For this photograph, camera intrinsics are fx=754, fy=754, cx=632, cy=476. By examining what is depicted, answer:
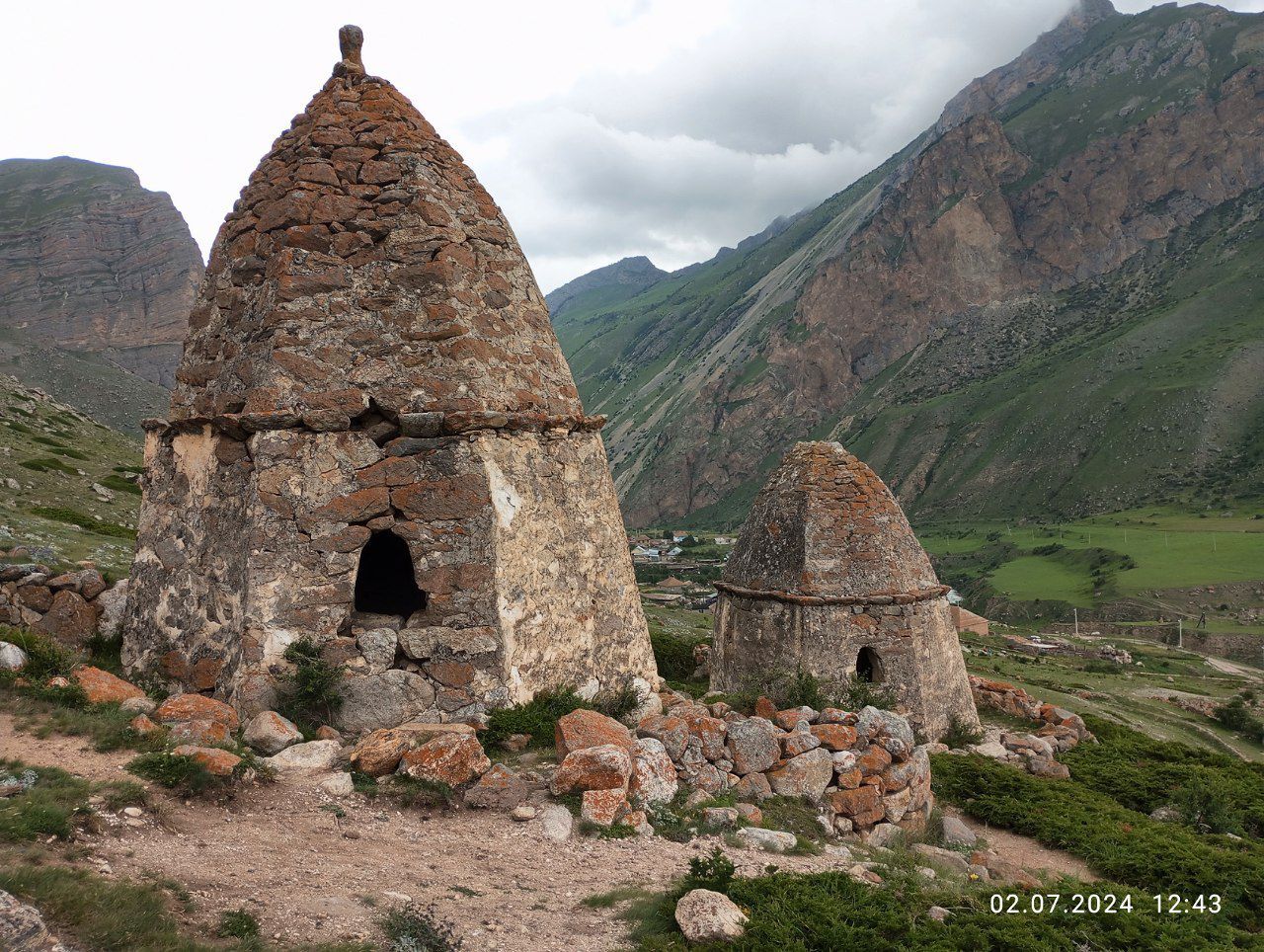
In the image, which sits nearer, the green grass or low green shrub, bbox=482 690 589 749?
the green grass

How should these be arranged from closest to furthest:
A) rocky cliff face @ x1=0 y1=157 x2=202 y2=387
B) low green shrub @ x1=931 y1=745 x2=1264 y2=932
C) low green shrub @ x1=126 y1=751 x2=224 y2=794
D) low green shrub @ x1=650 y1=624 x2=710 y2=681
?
low green shrub @ x1=126 y1=751 x2=224 y2=794 → low green shrub @ x1=931 y1=745 x2=1264 y2=932 → low green shrub @ x1=650 y1=624 x2=710 y2=681 → rocky cliff face @ x1=0 y1=157 x2=202 y2=387

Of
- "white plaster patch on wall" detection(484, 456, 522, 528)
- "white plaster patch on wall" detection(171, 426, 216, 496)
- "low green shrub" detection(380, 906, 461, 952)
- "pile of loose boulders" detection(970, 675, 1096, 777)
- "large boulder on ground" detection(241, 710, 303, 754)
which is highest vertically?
"white plaster patch on wall" detection(171, 426, 216, 496)

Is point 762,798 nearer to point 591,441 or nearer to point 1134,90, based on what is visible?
point 591,441

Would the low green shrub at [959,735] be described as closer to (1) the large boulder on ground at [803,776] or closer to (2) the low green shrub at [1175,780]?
(2) the low green shrub at [1175,780]

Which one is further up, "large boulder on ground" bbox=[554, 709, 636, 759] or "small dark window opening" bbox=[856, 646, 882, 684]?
"large boulder on ground" bbox=[554, 709, 636, 759]

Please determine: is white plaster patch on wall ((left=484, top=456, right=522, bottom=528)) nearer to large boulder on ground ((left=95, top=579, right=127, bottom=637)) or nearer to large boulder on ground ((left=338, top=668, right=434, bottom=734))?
large boulder on ground ((left=338, top=668, right=434, bottom=734))

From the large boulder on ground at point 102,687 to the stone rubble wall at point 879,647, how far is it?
10.1 m

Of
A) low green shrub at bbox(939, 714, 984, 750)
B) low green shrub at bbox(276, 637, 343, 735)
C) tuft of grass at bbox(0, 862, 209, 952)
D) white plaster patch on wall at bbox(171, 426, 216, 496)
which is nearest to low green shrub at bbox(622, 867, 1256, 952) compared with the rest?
tuft of grass at bbox(0, 862, 209, 952)

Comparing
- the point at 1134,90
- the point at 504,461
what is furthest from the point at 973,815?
the point at 1134,90

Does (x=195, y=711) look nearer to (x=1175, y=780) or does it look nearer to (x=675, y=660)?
(x=1175, y=780)

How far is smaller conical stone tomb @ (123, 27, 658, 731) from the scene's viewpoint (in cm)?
643

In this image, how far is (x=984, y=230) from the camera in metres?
146

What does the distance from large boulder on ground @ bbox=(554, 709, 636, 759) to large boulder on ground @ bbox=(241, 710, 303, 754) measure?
2.04 meters

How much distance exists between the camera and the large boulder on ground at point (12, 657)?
5941mm
